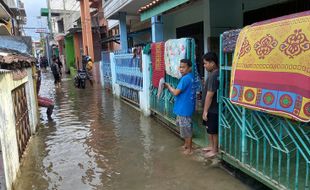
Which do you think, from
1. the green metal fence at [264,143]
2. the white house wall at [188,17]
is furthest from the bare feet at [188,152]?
the white house wall at [188,17]

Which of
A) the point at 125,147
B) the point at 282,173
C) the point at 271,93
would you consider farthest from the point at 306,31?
the point at 125,147

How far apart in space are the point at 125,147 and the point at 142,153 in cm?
53

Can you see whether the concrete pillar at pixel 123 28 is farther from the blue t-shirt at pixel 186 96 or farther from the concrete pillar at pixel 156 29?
the blue t-shirt at pixel 186 96

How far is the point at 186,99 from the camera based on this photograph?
524cm

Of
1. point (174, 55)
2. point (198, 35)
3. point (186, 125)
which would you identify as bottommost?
point (186, 125)

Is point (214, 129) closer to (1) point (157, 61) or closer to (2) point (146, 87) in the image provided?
(1) point (157, 61)

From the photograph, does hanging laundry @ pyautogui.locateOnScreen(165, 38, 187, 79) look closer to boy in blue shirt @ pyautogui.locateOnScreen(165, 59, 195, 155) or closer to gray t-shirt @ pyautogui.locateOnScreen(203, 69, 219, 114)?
boy in blue shirt @ pyautogui.locateOnScreen(165, 59, 195, 155)

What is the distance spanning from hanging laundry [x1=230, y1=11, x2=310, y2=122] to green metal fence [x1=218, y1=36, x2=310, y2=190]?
248 mm

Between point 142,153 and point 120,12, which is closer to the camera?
point 142,153

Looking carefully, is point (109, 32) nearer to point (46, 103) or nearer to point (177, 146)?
point (46, 103)

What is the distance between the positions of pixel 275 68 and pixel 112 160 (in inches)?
128

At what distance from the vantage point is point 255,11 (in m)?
8.55

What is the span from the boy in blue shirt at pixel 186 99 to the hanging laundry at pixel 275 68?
1.34 metres

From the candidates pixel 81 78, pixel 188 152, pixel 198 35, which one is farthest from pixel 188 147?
pixel 81 78
